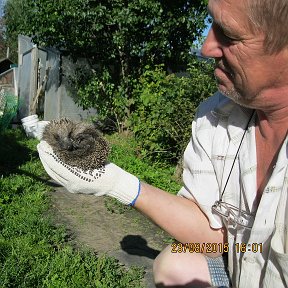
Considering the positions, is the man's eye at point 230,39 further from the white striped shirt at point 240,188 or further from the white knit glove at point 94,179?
the white knit glove at point 94,179

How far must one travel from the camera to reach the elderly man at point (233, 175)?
5.28 ft

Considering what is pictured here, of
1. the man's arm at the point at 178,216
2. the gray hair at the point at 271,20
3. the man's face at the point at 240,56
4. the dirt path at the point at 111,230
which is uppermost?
the gray hair at the point at 271,20

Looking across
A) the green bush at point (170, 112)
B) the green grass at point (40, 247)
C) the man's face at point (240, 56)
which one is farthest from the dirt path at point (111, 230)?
the man's face at point (240, 56)

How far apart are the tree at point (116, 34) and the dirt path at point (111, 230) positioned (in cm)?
427

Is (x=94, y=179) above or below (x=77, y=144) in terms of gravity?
below

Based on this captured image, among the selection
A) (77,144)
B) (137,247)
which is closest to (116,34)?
(137,247)

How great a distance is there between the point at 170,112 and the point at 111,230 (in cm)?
254

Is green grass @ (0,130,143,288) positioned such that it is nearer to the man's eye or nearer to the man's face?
the man's face

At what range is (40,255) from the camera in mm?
3332

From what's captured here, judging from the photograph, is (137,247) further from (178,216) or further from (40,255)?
(178,216)

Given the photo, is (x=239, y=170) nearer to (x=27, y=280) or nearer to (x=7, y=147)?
(x=27, y=280)

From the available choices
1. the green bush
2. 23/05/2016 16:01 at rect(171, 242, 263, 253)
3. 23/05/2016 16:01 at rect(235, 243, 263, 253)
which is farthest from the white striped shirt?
the green bush

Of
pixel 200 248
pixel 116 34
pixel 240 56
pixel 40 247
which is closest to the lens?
pixel 240 56

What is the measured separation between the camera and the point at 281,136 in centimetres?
184
